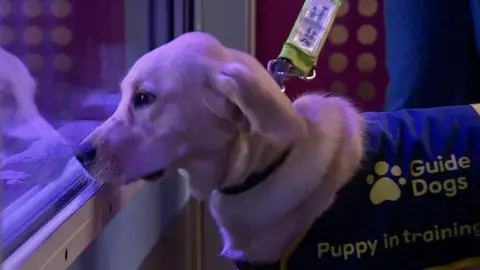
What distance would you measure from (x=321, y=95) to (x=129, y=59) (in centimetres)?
44

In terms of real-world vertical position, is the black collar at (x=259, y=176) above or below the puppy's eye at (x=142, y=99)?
below

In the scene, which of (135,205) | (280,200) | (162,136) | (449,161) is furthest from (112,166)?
(449,161)

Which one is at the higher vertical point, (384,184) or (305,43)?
(305,43)

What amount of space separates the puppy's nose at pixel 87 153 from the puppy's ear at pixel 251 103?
0.53 ft

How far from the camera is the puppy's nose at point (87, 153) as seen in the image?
3.11 ft

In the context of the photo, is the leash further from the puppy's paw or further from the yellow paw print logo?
the yellow paw print logo

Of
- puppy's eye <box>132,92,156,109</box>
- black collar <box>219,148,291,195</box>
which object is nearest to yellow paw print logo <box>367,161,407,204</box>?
black collar <box>219,148,291,195</box>

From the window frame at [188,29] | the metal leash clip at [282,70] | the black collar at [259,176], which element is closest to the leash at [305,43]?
the metal leash clip at [282,70]

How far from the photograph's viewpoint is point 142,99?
973 millimetres

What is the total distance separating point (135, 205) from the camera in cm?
130

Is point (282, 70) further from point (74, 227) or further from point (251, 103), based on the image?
point (74, 227)

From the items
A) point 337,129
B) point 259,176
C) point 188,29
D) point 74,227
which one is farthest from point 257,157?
point 188,29

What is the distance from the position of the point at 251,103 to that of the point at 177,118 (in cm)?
11

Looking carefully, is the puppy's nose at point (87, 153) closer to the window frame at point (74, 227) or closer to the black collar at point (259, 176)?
the window frame at point (74, 227)
